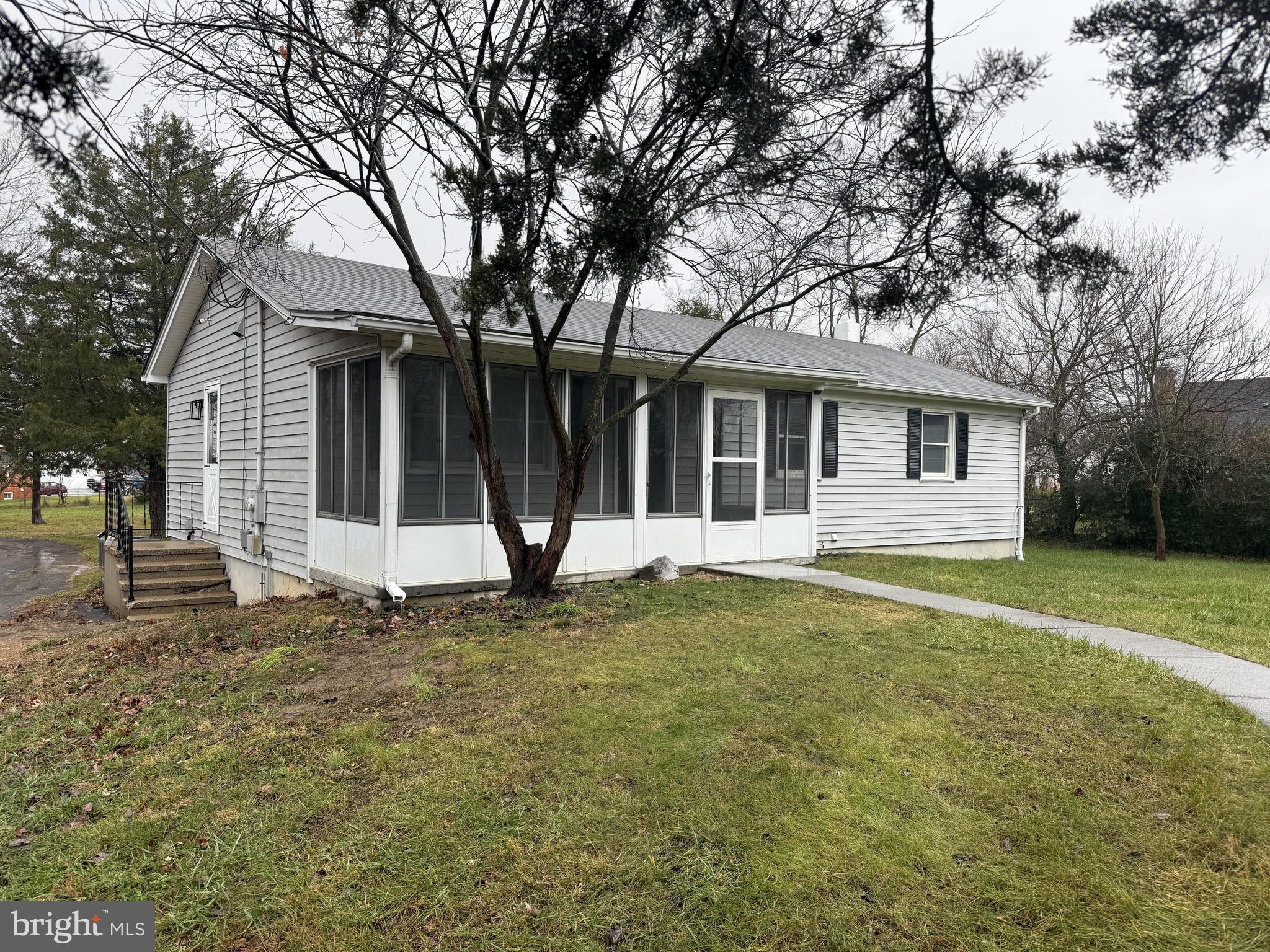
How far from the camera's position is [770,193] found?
5973 millimetres

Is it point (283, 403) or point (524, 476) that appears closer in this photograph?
point (524, 476)

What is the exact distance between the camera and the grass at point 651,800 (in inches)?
102

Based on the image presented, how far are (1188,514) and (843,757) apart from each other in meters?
17.6

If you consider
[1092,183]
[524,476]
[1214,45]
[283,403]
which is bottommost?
[524,476]

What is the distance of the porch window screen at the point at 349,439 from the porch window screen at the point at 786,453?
198 inches

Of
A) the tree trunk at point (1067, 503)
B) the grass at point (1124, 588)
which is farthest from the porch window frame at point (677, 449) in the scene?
the tree trunk at point (1067, 503)

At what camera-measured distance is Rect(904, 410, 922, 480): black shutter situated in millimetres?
13055

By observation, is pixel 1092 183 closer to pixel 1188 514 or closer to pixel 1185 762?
pixel 1185 762

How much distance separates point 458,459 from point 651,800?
492cm

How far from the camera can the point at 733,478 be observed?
9.80 meters

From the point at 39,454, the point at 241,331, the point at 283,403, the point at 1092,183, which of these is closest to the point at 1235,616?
the point at 1092,183

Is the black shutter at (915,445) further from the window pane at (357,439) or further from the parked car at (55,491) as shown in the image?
the parked car at (55,491)

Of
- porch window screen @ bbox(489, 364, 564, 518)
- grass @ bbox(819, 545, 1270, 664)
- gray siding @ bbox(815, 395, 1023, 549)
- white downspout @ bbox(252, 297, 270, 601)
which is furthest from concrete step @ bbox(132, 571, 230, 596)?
gray siding @ bbox(815, 395, 1023, 549)

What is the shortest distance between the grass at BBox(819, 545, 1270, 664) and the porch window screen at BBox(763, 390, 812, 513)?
3.90ft
